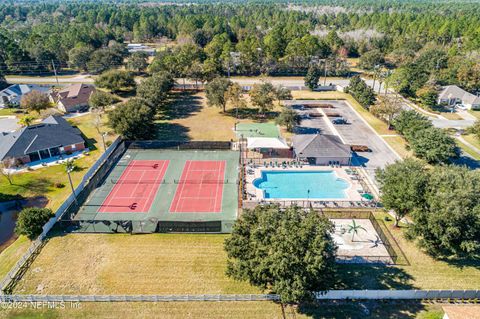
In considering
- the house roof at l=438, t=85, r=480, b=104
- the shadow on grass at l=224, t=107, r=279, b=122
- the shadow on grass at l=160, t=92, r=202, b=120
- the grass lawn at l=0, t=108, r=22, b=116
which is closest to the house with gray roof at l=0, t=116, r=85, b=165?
the shadow on grass at l=160, t=92, r=202, b=120

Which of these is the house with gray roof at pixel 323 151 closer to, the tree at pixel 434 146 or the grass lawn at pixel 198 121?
the tree at pixel 434 146

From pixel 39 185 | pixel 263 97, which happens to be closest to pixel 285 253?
pixel 39 185

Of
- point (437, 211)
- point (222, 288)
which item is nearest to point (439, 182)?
point (437, 211)

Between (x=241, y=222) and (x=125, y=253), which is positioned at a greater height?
(x=241, y=222)

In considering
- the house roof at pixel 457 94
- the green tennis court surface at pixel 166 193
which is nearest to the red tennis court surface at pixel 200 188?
the green tennis court surface at pixel 166 193

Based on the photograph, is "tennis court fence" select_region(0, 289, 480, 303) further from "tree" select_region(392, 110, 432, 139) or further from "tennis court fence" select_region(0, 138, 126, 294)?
"tree" select_region(392, 110, 432, 139)

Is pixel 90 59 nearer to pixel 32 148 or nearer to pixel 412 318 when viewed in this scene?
pixel 32 148

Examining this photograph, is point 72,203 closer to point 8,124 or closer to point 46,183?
point 46,183
